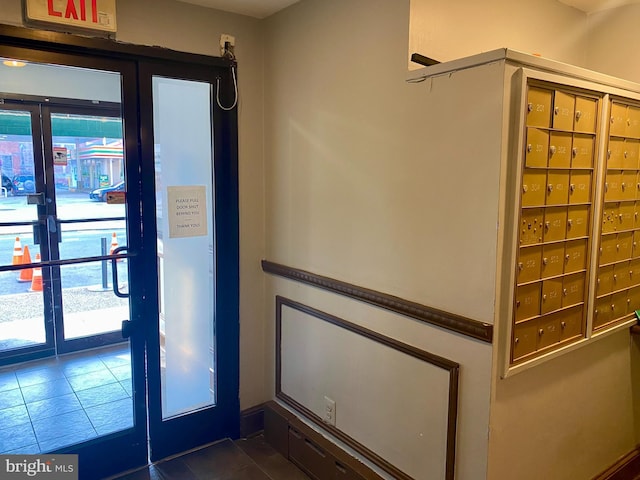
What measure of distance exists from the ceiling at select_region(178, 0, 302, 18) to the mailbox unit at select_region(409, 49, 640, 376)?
102cm

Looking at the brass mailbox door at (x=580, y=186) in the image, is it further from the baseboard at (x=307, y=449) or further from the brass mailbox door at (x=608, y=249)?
the baseboard at (x=307, y=449)

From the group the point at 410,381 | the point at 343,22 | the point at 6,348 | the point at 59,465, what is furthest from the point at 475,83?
the point at 59,465

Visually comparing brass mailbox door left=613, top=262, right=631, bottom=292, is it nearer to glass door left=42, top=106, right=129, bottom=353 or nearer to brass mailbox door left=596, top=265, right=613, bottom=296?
brass mailbox door left=596, top=265, right=613, bottom=296

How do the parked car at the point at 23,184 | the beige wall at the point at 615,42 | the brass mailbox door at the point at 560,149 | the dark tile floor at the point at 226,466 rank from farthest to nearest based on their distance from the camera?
the dark tile floor at the point at 226,466 → the beige wall at the point at 615,42 → the parked car at the point at 23,184 → the brass mailbox door at the point at 560,149

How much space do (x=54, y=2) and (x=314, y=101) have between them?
3.84ft

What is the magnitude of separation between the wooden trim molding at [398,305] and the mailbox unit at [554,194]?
0.20 ft

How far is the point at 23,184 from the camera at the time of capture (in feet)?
6.95

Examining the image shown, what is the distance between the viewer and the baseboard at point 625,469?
7.27 ft

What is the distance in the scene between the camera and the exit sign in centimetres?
197

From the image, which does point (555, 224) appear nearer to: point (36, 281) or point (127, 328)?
point (127, 328)

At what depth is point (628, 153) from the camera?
2016 millimetres

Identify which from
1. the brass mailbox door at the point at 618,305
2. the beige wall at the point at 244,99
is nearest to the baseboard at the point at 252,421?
the beige wall at the point at 244,99

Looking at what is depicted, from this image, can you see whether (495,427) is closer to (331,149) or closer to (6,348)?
(331,149)

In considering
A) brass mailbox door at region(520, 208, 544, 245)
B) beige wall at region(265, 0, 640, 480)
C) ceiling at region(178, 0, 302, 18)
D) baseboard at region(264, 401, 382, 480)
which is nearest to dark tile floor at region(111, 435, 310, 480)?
baseboard at region(264, 401, 382, 480)
